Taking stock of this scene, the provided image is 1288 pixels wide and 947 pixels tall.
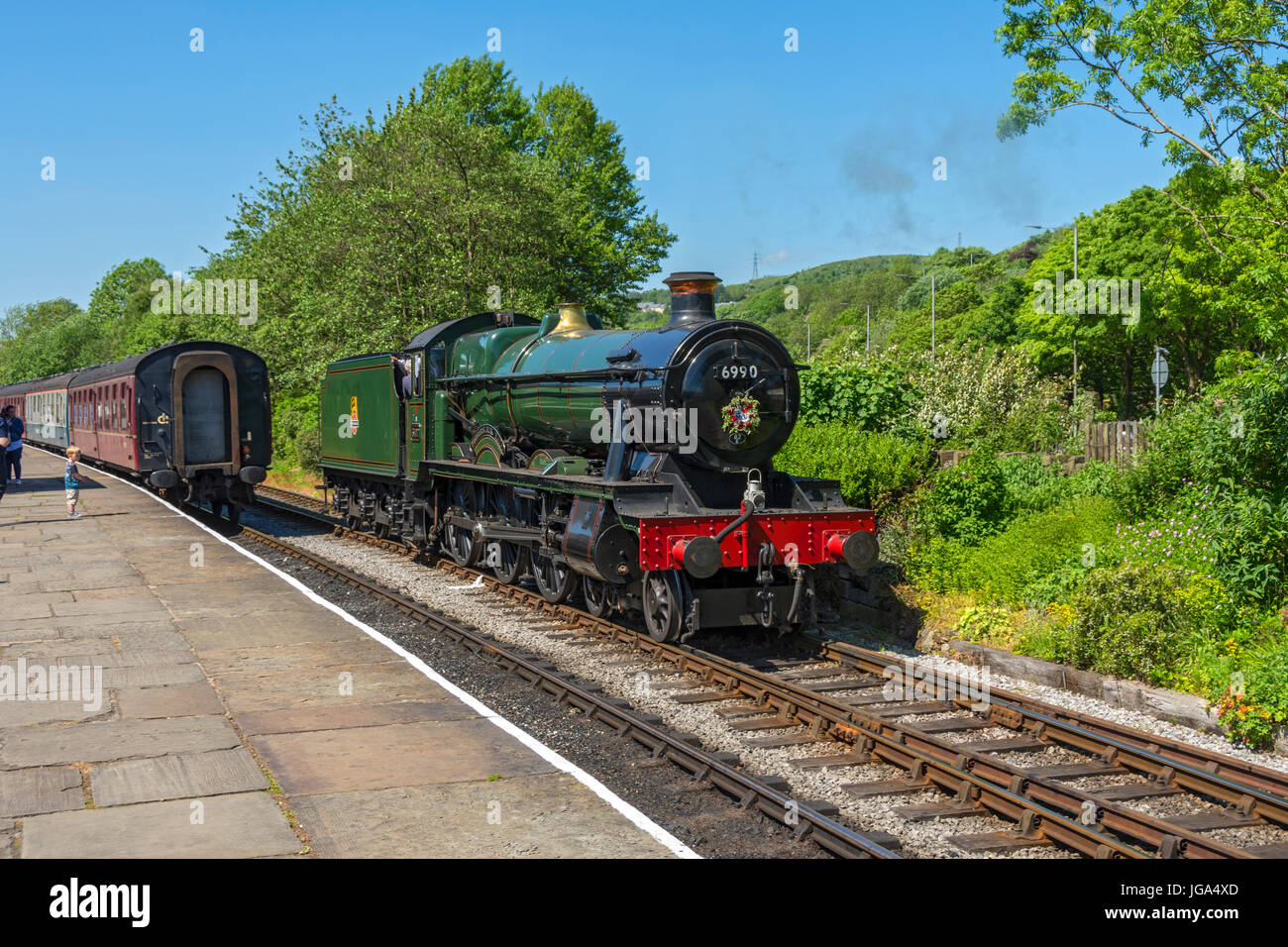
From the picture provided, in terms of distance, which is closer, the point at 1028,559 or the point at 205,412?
the point at 1028,559

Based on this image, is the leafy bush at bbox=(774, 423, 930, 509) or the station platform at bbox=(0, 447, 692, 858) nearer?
the station platform at bbox=(0, 447, 692, 858)

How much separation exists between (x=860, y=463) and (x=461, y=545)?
19.1 ft

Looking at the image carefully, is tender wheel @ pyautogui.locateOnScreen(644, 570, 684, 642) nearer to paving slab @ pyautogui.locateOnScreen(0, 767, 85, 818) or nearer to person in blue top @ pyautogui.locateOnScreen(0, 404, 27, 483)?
paving slab @ pyautogui.locateOnScreen(0, 767, 85, 818)

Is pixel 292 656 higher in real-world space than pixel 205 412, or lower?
lower

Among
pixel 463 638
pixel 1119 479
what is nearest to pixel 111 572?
pixel 463 638

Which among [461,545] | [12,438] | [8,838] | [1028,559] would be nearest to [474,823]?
[8,838]

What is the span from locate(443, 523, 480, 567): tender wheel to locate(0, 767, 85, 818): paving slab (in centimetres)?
831

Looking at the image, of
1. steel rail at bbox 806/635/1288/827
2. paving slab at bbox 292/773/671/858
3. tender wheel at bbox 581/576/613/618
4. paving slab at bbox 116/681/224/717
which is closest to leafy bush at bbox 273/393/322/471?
tender wheel at bbox 581/576/613/618

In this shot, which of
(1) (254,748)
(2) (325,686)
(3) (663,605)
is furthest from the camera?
(3) (663,605)

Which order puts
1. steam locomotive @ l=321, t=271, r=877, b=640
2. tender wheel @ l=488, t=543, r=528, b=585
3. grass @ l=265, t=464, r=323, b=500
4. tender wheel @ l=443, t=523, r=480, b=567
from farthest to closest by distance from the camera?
grass @ l=265, t=464, r=323, b=500
tender wheel @ l=443, t=523, r=480, b=567
tender wheel @ l=488, t=543, r=528, b=585
steam locomotive @ l=321, t=271, r=877, b=640

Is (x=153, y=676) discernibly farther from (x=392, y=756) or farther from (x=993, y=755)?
(x=993, y=755)

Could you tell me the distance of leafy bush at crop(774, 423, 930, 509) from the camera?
13.8 m

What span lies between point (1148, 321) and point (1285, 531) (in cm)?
3523

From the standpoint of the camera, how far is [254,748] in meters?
7.10
